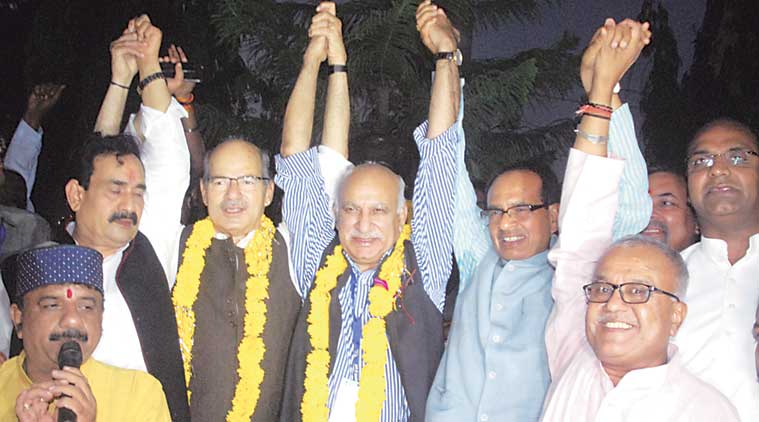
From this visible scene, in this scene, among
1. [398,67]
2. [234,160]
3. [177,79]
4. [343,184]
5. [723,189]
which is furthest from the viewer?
[398,67]

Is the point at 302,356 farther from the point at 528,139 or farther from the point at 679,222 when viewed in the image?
the point at 528,139

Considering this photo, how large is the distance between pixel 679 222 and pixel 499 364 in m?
1.06

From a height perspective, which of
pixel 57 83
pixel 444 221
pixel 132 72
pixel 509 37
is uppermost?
pixel 509 37

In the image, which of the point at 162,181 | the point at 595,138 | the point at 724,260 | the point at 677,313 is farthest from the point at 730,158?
the point at 162,181

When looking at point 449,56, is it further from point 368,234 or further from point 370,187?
point 368,234

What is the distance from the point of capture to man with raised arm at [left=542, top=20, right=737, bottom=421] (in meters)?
2.94

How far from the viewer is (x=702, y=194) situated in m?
3.59

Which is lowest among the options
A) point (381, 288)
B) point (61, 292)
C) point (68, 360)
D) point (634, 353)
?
point (68, 360)

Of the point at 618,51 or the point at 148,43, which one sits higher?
the point at 148,43

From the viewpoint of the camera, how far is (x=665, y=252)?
3059mm

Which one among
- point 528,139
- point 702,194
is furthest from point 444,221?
point 528,139

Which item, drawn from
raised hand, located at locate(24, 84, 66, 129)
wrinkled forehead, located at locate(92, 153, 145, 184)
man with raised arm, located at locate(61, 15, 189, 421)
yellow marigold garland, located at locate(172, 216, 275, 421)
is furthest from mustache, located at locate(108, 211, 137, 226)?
raised hand, located at locate(24, 84, 66, 129)

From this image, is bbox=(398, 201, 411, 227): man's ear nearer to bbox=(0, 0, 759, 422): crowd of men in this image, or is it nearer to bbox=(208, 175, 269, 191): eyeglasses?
bbox=(0, 0, 759, 422): crowd of men

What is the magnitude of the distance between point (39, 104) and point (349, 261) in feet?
10.4
